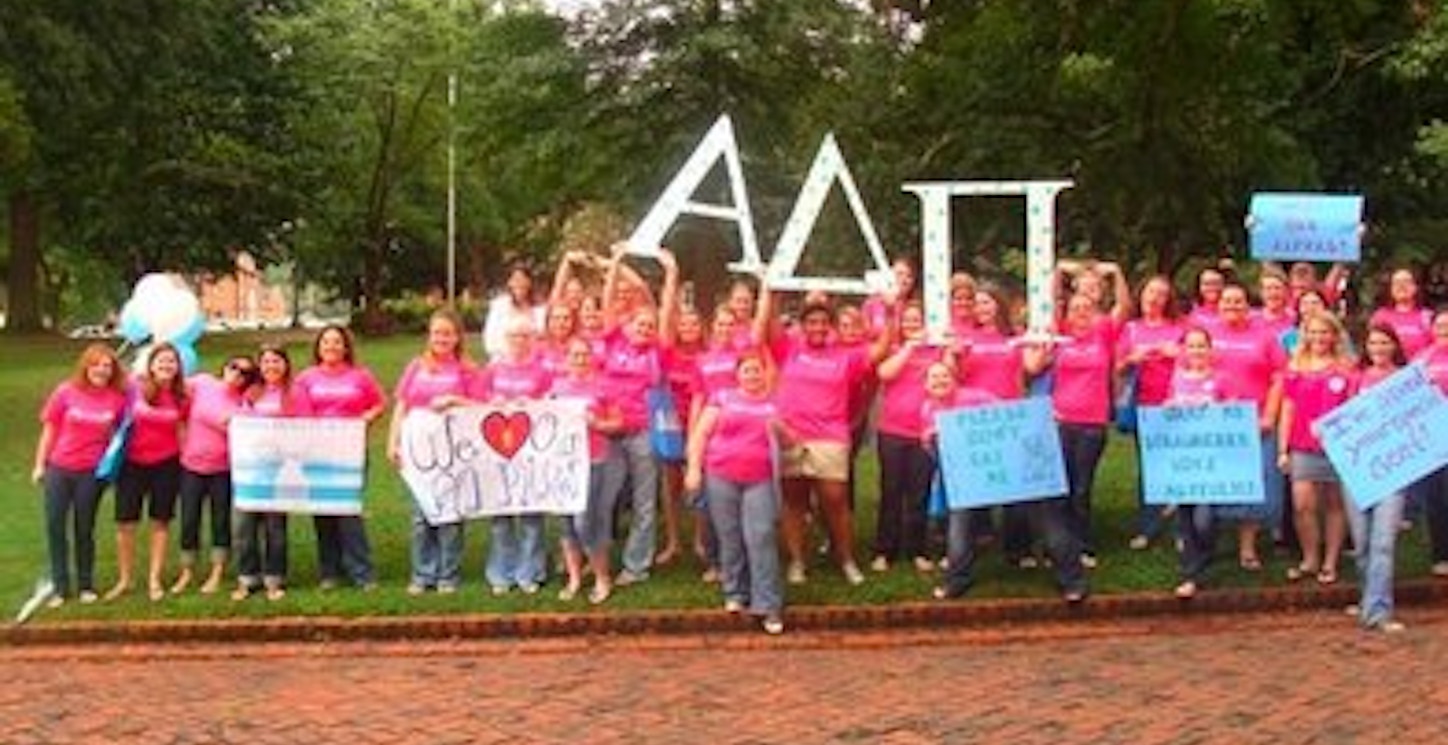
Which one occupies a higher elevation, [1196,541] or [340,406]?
[340,406]

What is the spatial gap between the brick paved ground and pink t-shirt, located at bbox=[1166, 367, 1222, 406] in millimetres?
1315

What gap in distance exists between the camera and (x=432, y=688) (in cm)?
927

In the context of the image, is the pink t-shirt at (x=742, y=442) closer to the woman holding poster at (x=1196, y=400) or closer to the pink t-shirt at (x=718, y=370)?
the pink t-shirt at (x=718, y=370)

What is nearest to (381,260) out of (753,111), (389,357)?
(389,357)

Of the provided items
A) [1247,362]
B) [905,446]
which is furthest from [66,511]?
[1247,362]

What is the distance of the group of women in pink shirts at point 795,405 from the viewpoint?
1095cm

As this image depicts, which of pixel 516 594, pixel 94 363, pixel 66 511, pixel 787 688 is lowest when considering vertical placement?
pixel 787 688

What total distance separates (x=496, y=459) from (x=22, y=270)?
3878 cm

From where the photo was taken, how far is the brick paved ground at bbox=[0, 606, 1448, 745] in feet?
27.0

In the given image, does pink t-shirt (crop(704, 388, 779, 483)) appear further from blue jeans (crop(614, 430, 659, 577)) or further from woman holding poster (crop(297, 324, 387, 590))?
woman holding poster (crop(297, 324, 387, 590))

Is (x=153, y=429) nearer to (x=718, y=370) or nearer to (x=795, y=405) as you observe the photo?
(x=718, y=370)

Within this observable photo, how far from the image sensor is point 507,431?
445 inches

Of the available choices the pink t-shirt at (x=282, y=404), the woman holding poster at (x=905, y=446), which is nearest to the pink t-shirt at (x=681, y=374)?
the woman holding poster at (x=905, y=446)

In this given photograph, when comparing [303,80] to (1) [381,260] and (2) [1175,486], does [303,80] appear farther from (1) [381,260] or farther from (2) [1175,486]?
(2) [1175,486]
